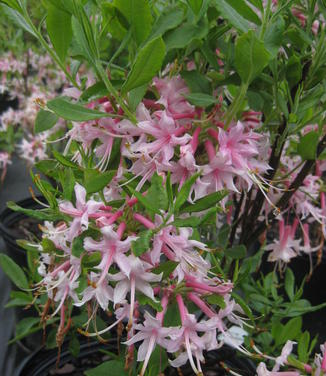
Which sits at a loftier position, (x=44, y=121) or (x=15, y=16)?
(x=15, y=16)

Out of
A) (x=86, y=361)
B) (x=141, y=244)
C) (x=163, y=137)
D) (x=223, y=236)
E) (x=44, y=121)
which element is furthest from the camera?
(x=86, y=361)

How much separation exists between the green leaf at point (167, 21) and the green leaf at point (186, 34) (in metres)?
0.01

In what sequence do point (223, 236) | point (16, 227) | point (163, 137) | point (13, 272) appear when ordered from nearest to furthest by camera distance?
1. point (163, 137)
2. point (223, 236)
3. point (13, 272)
4. point (16, 227)

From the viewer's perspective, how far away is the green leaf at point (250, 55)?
0.50 meters

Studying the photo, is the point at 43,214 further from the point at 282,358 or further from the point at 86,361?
the point at 86,361

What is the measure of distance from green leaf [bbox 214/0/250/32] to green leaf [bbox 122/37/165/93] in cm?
13

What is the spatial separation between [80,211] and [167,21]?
0.24 meters

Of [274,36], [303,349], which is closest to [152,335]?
[303,349]

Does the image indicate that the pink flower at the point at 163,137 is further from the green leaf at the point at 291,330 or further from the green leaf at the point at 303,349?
the green leaf at the point at 291,330

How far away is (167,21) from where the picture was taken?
1.87ft

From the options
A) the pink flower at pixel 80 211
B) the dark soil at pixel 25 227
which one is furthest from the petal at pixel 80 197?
the dark soil at pixel 25 227

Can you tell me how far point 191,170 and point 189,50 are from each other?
168 mm

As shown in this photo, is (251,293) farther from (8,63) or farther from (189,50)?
(8,63)

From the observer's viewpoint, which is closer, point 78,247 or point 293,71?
point 78,247
